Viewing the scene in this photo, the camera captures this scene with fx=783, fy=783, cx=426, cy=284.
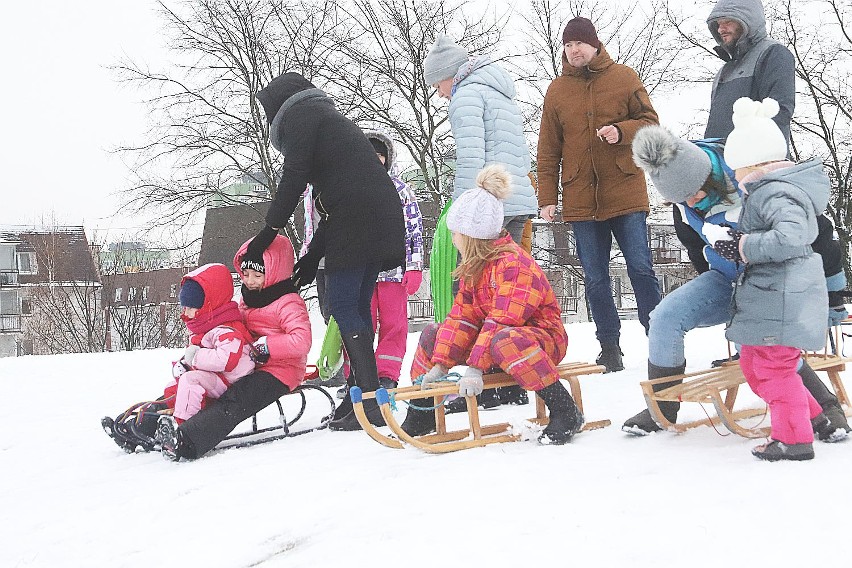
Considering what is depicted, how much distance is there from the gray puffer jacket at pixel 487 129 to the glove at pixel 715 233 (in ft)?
5.37

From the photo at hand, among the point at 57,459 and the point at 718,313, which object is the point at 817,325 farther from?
the point at 57,459

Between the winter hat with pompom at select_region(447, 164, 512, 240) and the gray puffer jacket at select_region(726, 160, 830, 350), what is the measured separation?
1110 millimetres

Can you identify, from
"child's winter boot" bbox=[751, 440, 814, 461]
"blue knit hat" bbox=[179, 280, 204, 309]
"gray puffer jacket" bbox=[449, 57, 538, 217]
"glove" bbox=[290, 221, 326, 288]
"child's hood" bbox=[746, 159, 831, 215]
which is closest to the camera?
"child's winter boot" bbox=[751, 440, 814, 461]

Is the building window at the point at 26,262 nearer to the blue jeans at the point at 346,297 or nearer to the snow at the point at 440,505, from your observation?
the snow at the point at 440,505

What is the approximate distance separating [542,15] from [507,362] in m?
18.6

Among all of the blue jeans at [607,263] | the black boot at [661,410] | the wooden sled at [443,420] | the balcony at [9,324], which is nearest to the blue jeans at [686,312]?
the black boot at [661,410]

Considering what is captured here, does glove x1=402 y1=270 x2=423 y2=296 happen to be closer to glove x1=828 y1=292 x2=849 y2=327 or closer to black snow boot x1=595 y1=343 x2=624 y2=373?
black snow boot x1=595 y1=343 x2=624 y2=373

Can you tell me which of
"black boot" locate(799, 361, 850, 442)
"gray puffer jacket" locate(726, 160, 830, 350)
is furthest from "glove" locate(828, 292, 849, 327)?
"gray puffer jacket" locate(726, 160, 830, 350)

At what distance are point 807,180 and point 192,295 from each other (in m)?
2.76

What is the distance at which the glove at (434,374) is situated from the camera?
3.34m

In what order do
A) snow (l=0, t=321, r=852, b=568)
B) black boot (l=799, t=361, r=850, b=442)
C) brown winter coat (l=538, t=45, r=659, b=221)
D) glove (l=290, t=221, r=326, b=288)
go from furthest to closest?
brown winter coat (l=538, t=45, r=659, b=221)
glove (l=290, t=221, r=326, b=288)
black boot (l=799, t=361, r=850, b=442)
snow (l=0, t=321, r=852, b=568)

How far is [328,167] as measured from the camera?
4059mm

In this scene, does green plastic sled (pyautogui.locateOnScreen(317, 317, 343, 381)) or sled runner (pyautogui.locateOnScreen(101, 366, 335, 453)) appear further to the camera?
green plastic sled (pyautogui.locateOnScreen(317, 317, 343, 381))

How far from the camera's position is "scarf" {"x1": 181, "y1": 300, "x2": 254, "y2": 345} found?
3.89 metres
